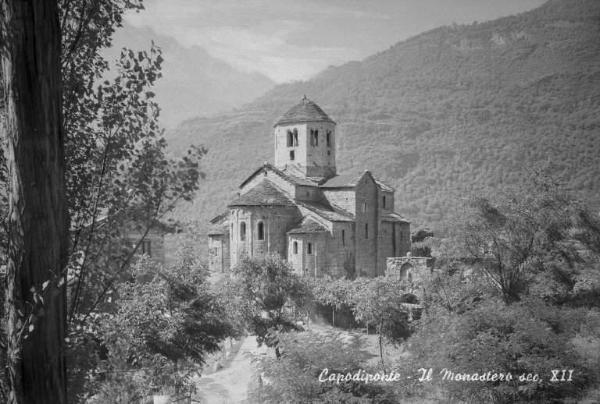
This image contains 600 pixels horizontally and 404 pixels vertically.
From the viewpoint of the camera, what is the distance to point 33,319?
466 centimetres

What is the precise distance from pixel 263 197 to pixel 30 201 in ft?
90.7

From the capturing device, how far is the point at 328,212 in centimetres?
3334

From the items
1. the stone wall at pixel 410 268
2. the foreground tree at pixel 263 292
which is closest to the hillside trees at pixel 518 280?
the foreground tree at pixel 263 292

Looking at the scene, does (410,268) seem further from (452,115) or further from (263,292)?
(452,115)

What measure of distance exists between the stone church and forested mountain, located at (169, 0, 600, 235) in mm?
28596

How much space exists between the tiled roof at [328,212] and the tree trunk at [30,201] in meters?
27.4

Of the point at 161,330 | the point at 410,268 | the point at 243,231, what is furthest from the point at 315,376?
the point at 243,231

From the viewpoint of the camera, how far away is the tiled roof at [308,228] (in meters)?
31.6

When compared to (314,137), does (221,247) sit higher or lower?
lower

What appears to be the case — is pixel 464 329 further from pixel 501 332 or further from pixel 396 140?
pixel 396 140

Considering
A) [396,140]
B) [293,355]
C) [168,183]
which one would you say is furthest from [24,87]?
[396,140]

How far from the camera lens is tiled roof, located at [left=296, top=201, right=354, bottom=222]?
32500 mm

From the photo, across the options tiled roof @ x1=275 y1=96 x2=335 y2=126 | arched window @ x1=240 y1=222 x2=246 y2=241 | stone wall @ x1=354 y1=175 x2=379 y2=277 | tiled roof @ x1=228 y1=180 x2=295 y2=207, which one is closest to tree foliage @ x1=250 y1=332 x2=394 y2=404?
tiled roof @ x1=228 y1=180 x2=295 y2=207

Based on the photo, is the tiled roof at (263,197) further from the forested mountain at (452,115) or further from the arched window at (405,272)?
the forested mountain at (452,115)
